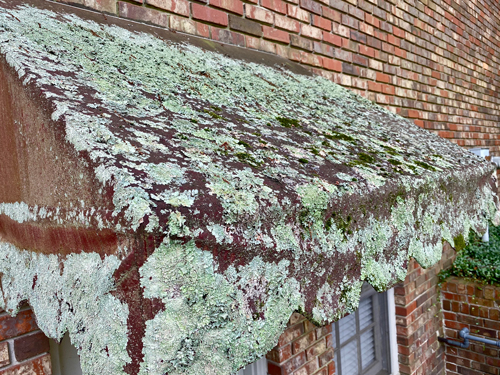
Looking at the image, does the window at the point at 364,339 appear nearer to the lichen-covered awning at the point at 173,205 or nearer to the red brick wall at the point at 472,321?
the red brick wall at the point at 472,321

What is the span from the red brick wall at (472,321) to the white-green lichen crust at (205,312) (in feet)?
13.5

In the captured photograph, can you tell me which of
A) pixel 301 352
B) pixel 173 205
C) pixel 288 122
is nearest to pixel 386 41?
pixel 288 122

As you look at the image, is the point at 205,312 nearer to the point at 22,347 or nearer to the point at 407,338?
the point at 22,347

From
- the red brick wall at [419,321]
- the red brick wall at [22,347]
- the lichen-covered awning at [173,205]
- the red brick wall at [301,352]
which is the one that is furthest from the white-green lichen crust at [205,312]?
the red brick wall at [419,321]

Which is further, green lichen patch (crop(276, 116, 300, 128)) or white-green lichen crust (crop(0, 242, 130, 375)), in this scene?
green lichen patch (crop(276, 116, 300, 128))

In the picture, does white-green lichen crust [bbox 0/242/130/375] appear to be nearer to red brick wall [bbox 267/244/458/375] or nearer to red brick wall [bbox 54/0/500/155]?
red brick wall [bbox 54/0/500/155]

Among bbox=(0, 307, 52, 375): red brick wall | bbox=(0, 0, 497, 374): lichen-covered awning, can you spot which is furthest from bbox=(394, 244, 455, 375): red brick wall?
bbox=(0, 307, 52, 375): red brick wall

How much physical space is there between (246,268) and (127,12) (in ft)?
5.04

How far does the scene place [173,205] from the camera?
0.58m

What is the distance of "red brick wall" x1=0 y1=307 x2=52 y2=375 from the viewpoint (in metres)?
1.25

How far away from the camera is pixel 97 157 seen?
657mm

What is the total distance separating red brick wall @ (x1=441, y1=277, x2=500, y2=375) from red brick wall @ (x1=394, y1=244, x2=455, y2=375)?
0.11m

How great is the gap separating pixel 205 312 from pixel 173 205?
0.62ft

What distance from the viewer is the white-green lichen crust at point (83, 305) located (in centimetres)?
59
